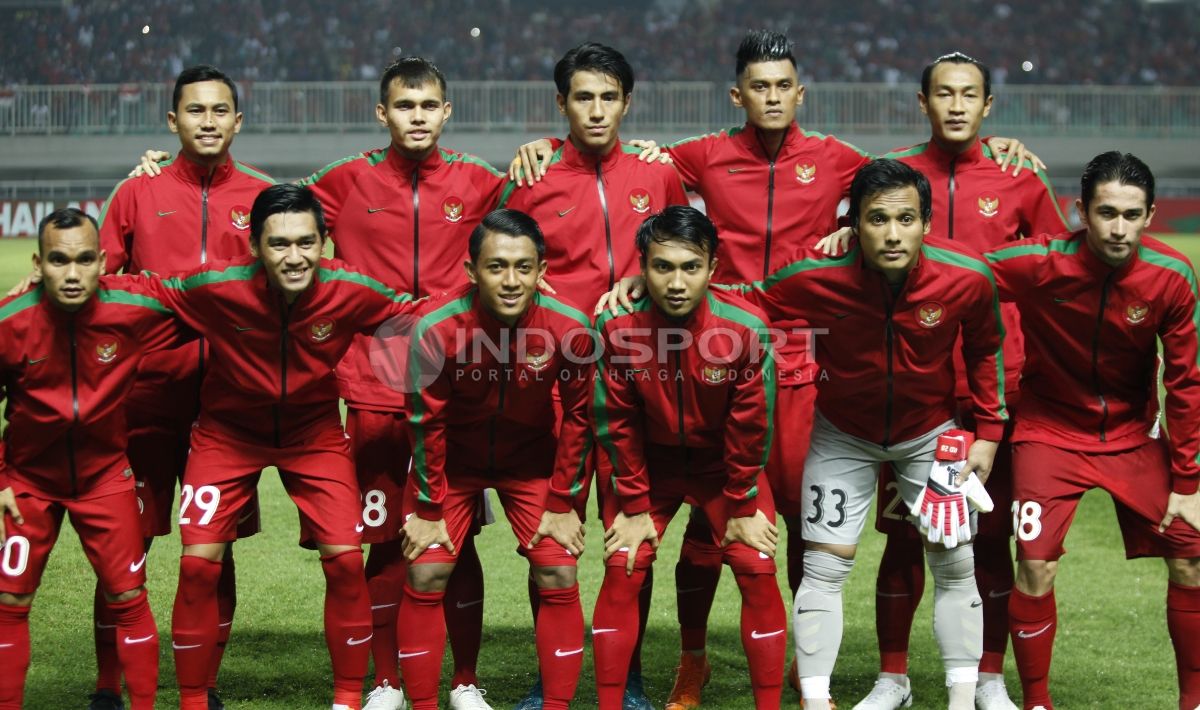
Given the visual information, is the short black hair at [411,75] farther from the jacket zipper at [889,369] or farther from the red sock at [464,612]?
the jacket zipper at [889,369]

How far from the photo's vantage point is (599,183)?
194 inches

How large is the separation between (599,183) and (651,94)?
52.1 feet

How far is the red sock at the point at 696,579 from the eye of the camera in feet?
15.8

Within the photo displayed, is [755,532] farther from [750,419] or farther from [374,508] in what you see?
[374,508]

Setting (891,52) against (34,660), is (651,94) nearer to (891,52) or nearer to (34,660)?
(891,52)

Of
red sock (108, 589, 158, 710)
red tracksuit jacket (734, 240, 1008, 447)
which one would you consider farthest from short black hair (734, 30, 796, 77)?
red sock (108, 589, 158, 710)

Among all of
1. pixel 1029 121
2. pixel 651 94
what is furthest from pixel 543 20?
pixel 1029 121

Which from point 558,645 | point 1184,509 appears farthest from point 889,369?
point 558,645

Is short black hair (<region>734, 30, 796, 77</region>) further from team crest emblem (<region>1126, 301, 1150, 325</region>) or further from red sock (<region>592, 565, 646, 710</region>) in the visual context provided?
red sock (<region>592, 565, 646, 710</region>)

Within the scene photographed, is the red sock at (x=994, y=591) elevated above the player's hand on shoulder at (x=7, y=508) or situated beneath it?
situated beneath

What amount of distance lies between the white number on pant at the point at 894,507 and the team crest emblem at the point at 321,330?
1995 mm

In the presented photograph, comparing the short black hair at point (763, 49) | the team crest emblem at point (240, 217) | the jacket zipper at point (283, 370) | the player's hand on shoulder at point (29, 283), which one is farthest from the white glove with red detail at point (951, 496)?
the player's hand on shoulder at point (29, 283)

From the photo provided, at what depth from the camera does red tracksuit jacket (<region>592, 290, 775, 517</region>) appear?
4.25 m

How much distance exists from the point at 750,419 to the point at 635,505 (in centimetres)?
45
